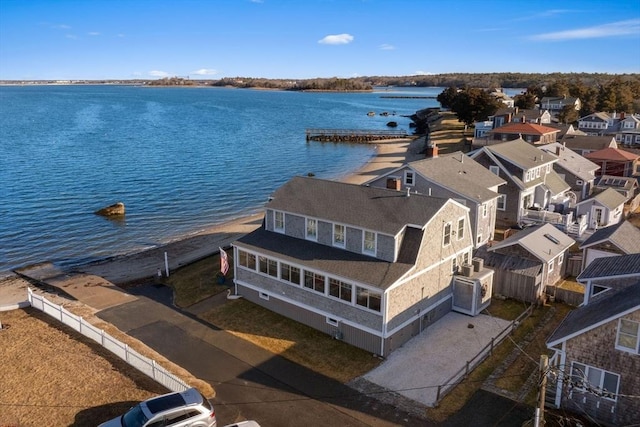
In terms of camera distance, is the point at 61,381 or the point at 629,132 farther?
the point at 629,132

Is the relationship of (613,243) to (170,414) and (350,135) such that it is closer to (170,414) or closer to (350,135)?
(170,414)

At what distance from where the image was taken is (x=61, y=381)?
22.7 metres

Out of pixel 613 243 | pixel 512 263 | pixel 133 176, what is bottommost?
pixel 133 176

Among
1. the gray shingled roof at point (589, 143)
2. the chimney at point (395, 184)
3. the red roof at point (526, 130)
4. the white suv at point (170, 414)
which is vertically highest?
the red roof at point (526, 130)

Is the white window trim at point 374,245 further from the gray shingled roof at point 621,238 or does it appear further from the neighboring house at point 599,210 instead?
the neighboring house at point 599,210

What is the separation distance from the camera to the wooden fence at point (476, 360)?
73.1 feet

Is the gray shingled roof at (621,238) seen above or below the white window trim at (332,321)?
above

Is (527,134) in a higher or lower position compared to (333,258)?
higher

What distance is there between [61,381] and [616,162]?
64.0m

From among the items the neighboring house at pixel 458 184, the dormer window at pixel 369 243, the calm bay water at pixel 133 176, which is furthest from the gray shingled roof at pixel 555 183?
the calm bay water at pixel 133 176

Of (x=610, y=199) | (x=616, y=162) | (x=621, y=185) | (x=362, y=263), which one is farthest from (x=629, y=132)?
(x=362, y=263)

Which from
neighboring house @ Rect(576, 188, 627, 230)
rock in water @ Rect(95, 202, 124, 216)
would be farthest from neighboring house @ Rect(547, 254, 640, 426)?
rock in water @ Rect(95, 202, 124, 216)

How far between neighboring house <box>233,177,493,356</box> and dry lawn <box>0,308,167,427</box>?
9205 mm

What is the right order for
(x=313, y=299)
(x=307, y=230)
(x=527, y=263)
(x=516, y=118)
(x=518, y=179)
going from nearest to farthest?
(x=313, y=299) < (x=307, y=230) < (x=527, y=263) < (x=518, y=179) < (x=516, y=118)
